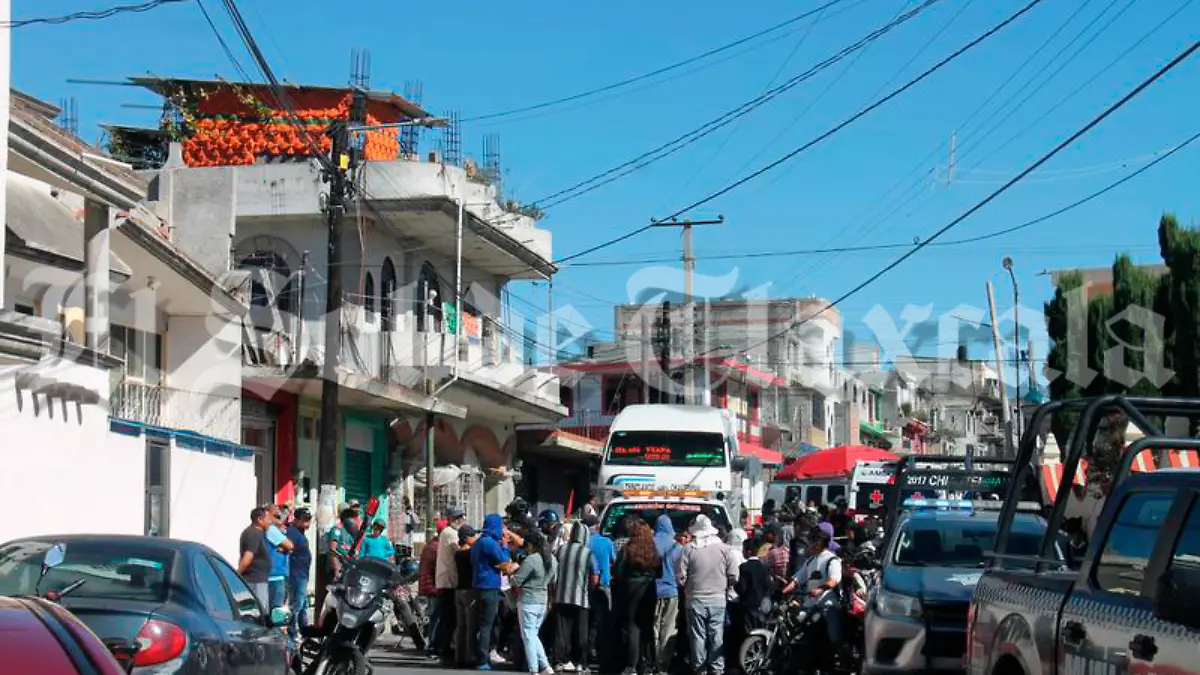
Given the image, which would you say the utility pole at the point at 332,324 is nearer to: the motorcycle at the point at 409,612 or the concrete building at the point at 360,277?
the motorcycle at the point at 409,612

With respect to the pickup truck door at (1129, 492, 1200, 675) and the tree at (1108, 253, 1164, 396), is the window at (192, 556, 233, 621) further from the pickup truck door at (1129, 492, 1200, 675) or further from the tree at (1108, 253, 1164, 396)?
the tree at (1108, 253, 1164, 396)

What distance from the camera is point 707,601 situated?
56.4 ft

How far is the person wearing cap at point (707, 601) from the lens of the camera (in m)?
17.1

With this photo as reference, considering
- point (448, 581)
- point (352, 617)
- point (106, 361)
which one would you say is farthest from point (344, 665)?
point (106, 361)

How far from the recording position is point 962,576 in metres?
14.0

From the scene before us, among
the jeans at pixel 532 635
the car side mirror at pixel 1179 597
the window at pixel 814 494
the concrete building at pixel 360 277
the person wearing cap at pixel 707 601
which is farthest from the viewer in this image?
the window at pixel 814 494

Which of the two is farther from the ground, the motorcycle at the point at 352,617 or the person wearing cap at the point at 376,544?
the person wearing cap at the point at 376,544

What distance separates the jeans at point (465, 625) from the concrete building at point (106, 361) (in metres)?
4.29

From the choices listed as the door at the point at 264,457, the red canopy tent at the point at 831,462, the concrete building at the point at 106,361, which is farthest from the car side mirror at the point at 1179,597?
the red canopy tent at the point at 831,462

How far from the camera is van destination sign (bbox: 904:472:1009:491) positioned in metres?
20.8

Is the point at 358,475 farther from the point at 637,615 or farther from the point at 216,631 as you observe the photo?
the point at 216,631

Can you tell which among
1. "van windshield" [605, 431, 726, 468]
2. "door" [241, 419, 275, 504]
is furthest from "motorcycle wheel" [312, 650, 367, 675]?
"van windshield" [605, 431, 726, 468]

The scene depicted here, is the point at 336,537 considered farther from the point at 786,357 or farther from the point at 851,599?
the point at 786,357

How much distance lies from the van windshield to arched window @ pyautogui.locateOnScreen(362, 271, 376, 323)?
5623 mm
